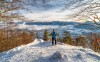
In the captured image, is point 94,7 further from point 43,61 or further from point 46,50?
point 46,50

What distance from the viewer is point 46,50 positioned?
75.0 feet

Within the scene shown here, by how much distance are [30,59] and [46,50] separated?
7.97 feet

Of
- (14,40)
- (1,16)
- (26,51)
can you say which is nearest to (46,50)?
(26,51)

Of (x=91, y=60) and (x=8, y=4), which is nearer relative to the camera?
(x=8, y=4)

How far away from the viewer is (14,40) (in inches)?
1469

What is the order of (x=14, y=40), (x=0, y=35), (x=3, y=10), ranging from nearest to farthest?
(x=3, y=10), (x=0, y=35), (x=14, y=40)

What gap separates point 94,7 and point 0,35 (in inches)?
700

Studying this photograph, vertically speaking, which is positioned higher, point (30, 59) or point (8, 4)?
point (8, 4)

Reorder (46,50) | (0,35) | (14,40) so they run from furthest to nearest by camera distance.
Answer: (14,40), (0,35), (46,50)

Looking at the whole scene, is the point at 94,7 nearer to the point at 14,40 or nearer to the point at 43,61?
the point at 43,61

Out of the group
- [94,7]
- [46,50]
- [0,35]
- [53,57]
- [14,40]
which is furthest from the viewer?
[14,40]

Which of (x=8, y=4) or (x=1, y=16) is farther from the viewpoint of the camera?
(x=1, y=16)

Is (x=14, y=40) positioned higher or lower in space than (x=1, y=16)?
lower

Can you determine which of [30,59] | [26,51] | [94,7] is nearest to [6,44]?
[26,51]
